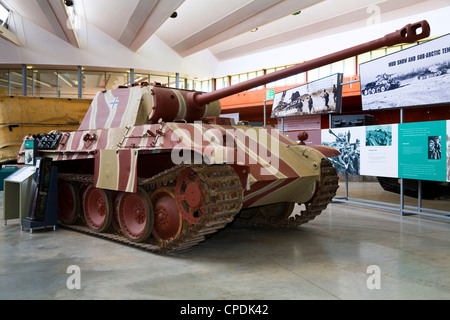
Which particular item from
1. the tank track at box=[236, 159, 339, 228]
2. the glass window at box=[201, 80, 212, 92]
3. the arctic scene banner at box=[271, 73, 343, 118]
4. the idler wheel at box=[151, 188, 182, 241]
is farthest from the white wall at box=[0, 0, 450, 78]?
the idler wheel at box=[151, 188, 182, 241]

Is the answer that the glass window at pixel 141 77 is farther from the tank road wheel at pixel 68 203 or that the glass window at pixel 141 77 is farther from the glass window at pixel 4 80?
the tank road wheel at pixel 68 203

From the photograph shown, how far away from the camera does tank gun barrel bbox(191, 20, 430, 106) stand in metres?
4.72

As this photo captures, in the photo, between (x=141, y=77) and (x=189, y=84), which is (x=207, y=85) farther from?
(x=141, y=77)

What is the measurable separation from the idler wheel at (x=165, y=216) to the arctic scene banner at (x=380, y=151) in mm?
5579

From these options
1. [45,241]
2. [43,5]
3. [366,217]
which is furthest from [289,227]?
[43,5]

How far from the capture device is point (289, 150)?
22.6ft

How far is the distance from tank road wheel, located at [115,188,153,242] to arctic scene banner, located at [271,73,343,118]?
20.2 ft

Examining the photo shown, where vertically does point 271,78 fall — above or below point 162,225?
above

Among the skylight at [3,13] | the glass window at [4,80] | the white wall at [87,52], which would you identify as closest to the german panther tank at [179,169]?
the skylight at [3,13]

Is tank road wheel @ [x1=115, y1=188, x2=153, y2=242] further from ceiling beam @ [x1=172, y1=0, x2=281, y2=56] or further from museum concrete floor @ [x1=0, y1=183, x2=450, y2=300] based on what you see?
ceiling beam @ [x1=172, y1=0, x2=281, y2=56]

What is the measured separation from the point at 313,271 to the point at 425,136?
4.99 metres

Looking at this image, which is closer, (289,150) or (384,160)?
(289,150)

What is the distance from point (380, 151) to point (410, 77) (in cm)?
180

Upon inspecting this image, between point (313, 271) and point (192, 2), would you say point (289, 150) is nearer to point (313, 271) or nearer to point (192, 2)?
point (313, 271)
